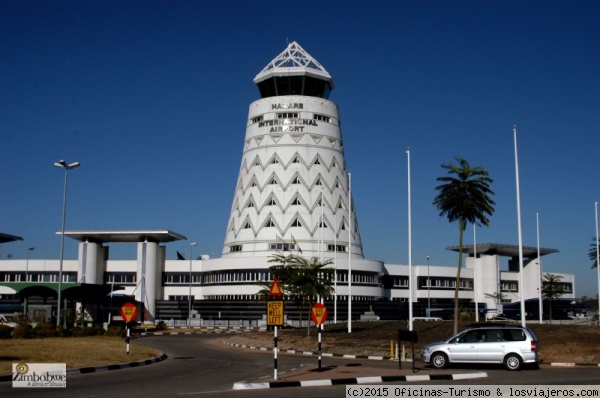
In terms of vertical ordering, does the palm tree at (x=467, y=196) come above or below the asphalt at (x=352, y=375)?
above

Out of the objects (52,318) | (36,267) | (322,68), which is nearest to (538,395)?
(52,318)

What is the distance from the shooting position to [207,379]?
25.4m

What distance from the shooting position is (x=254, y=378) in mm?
25453

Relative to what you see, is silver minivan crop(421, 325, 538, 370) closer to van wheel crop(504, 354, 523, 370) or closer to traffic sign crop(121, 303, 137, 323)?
van wheel crop(504, 354, 523, 370)

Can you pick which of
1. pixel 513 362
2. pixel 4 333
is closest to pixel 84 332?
pixel 4 333

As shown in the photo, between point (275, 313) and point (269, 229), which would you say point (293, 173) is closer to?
point (269, 229)

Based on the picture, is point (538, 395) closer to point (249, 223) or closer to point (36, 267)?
point (249, 223)

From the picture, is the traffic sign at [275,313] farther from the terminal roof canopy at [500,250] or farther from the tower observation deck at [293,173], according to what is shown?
the terminal roof canopy at [500,250]

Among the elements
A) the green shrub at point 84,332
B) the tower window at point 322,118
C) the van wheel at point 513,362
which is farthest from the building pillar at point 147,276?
the van wheel at point 513,362

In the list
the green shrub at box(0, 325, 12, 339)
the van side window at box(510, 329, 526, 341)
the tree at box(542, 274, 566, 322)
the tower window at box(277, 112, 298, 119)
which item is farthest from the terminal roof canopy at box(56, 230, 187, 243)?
the van side window at box(510, 329, 526, 341)

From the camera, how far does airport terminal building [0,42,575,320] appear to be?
10144 centimetres

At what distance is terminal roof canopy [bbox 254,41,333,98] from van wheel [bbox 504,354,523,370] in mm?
77758

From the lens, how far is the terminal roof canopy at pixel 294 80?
103125 millimetres

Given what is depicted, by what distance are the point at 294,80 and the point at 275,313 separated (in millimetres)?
81875
